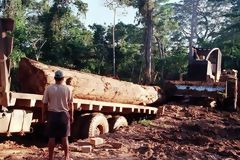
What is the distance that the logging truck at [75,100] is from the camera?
7199mm

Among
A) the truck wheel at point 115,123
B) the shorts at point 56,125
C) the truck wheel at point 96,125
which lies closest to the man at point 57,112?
the shorts at point 56,125

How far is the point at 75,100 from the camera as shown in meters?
9.06

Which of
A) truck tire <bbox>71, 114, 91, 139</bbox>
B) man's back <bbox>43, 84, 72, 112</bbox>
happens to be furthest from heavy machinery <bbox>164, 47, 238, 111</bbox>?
man's back <bbox>43, 84, 72, 112</bbox>

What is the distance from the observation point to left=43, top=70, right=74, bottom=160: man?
6.39 meters

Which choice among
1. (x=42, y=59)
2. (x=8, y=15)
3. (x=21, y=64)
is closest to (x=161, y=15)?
(x=42, y=59)

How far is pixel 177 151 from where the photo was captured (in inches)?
336

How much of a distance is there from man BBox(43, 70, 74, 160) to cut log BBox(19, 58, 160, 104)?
Result: 7.76 ft

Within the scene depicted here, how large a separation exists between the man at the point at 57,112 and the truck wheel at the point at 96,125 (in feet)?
11.2

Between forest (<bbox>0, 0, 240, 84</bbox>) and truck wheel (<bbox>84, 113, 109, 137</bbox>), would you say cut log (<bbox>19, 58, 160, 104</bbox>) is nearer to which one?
truck wheel (<bbox>84, 113, 109, 137</bbox>)

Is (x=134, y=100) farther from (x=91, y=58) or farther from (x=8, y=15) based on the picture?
(x=91, y=58)

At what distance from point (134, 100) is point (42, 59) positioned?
17.7 meters

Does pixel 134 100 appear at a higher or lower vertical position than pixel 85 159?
higher

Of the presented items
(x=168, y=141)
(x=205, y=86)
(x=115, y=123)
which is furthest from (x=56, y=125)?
(x=205, y=86)

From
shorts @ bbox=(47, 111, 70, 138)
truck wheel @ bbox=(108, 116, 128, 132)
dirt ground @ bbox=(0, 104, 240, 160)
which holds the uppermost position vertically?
shorts @ bbox=(47, 111, 70, 138)
